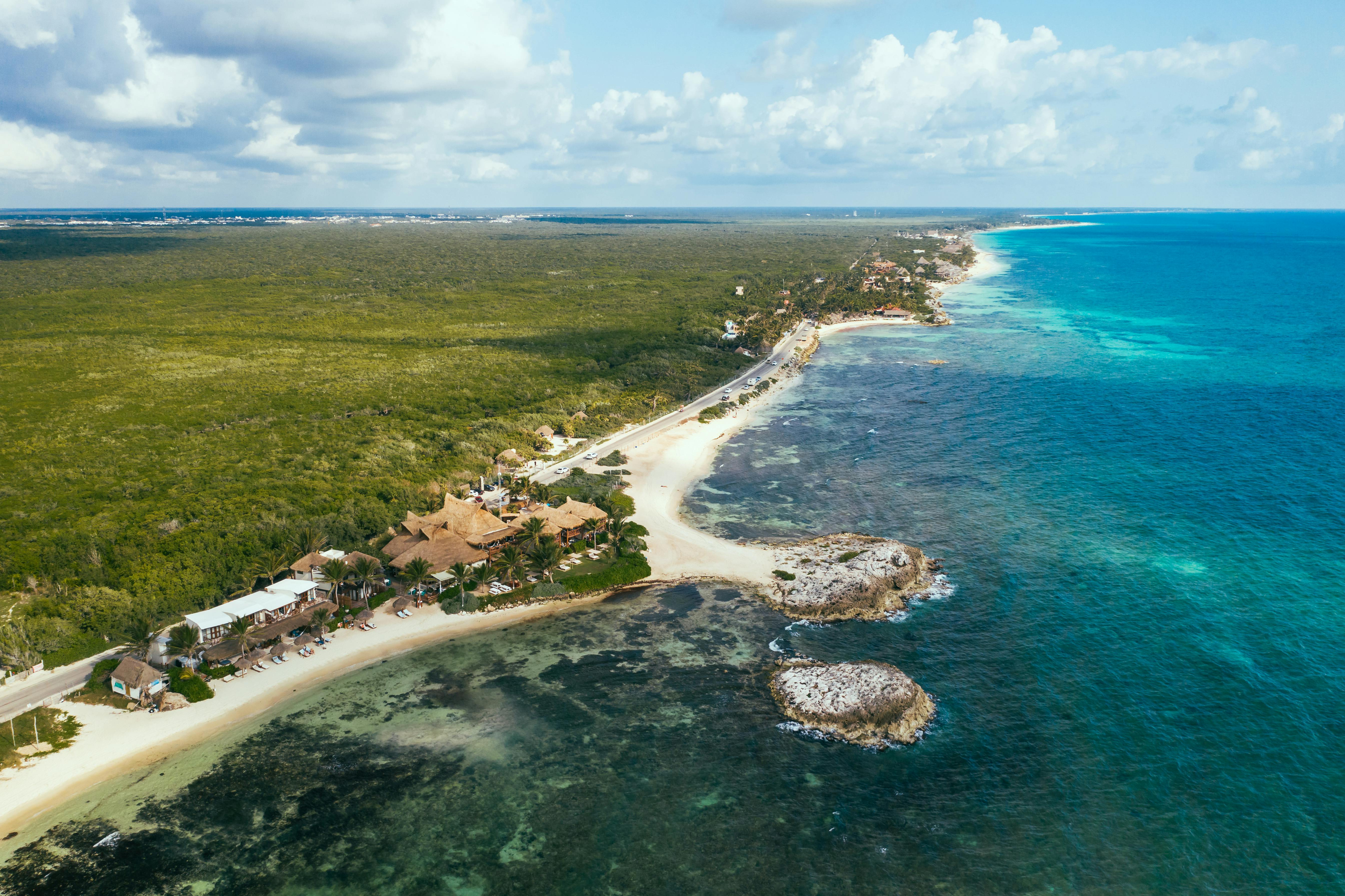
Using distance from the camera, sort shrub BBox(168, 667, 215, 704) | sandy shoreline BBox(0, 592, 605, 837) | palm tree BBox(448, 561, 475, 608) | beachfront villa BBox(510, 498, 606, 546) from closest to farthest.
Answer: sandy shoreline BBox(0, 592, 605, 837) → shrub BBox(168, 667, 215, 704) → palm tree BBox(448, 561, 475, 608) → beachfront villa BBox(510, 498, 606, 546)

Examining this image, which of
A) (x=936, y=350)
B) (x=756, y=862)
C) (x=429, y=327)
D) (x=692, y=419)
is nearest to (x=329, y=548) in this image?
(x=756, y=862)

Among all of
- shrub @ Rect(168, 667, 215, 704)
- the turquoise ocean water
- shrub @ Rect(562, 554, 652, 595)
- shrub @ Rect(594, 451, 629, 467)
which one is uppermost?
shrub @ Rect(594, 451, 629, 467)

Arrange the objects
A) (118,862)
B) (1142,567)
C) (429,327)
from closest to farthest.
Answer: (118,862), (1142,567), (429,327)

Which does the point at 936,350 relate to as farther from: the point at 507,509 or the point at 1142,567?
the point at 507,509

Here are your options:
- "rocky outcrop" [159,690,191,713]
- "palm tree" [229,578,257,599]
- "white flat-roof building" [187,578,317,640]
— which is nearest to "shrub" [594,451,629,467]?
"white flat-roof building" [187,578,317,640]

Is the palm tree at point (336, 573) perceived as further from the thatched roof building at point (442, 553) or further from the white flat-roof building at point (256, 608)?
the thatched roof building at point (442, 553)

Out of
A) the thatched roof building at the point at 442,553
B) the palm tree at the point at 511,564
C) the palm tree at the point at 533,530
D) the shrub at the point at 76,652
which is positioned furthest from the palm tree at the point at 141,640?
the palm tree at the point at 533,530

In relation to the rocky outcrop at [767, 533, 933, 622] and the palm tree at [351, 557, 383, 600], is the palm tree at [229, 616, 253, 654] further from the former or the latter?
the rocky outcrop at [767, 533, 933, 622]
